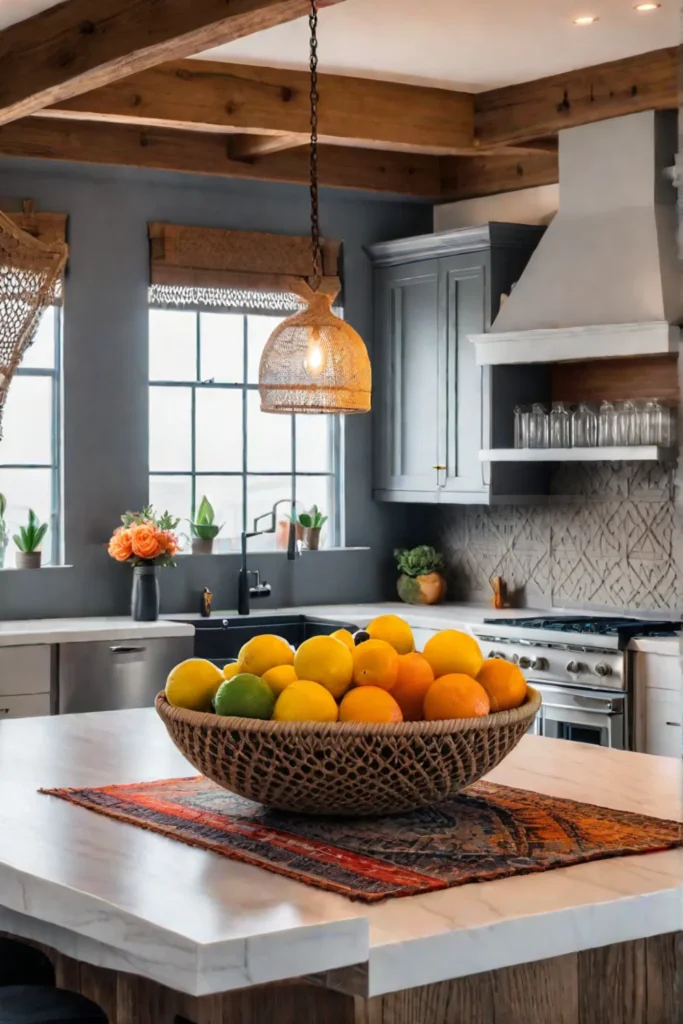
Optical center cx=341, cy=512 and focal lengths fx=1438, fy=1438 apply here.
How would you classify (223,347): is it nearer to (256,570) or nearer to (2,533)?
(256,570)

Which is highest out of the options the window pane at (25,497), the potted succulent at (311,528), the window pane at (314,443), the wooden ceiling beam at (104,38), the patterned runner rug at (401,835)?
the wooden ceiling beam at (104,38)

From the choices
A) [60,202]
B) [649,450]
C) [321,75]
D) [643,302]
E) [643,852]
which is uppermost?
[321,75]

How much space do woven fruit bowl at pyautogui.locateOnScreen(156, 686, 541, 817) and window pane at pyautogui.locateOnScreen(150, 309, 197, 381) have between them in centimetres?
430

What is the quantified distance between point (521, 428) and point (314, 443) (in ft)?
3.86

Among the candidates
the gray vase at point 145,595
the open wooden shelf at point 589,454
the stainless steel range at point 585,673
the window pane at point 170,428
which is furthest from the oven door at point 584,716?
the window pane at point 170,428

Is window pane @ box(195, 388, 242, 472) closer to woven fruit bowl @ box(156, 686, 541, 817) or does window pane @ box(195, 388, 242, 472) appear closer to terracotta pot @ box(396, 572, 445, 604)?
terracotta pot @ box(396, 572, 445, 604)

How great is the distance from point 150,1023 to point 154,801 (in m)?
0.35

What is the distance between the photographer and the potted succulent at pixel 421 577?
659cm

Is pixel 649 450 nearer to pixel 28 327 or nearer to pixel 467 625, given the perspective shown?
pixel 467 625

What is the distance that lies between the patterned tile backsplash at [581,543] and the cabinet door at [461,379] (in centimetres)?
41

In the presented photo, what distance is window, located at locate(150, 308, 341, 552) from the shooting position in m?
6.30

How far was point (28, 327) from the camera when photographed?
2.97 meters

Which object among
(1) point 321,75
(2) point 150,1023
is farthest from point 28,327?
(1) point 321,75

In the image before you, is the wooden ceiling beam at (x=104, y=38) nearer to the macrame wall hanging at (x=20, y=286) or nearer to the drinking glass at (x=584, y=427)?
the macrame wall hanging at (x=20, y=286)
